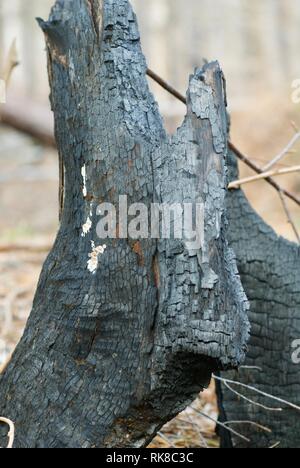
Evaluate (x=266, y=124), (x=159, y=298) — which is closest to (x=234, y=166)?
(x=159, y=298)

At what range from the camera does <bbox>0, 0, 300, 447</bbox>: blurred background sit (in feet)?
16.4

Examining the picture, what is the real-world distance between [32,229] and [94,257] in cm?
720

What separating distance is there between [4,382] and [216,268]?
2.40 feet

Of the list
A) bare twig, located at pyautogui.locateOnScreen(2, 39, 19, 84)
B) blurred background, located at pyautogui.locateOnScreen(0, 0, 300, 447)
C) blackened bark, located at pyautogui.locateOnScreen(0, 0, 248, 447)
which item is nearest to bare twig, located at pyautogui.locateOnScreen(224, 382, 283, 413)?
blurred background, located at pyautogui.locateOnScreen(0, 0, 300, 447)

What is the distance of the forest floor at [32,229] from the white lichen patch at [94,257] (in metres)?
0.53

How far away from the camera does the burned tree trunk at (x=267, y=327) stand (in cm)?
254

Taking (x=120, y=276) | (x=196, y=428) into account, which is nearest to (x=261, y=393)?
(x=196, y=428)

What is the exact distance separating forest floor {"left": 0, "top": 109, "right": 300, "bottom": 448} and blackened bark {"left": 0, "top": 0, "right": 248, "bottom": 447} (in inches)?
16.2

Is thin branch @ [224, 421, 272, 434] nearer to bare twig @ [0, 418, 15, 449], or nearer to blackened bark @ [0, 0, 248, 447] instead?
blackened bark @ [0, 0, 248, 447]

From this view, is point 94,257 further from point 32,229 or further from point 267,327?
point 32,229

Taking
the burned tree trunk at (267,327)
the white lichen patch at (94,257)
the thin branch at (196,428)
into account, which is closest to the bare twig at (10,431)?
the white lichen patch at (94,257)

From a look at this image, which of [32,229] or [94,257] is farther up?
[32,229]

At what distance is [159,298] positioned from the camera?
1827 mm

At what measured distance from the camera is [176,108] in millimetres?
14359
